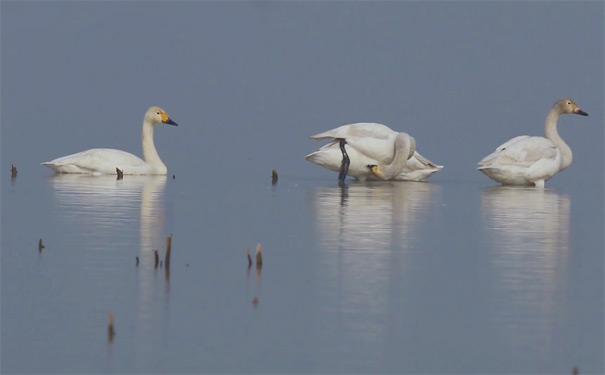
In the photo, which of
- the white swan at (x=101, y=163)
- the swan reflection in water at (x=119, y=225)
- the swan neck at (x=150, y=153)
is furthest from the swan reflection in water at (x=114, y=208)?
the swan neck at (x=150, y=153)

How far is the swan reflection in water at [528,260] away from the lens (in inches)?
362

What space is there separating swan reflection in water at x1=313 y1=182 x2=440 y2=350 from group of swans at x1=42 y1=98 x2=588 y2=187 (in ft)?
4.71

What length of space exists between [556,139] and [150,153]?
713 centimetres

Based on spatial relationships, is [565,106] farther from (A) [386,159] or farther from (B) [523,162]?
(A) [386,159]

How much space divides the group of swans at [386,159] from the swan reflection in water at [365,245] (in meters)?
1.44

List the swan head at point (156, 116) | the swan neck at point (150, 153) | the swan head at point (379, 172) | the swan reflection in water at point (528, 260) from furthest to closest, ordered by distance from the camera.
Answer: the swan head at point (156, 116)
the swan neck at point (150, 153)
the swan head at point (379, 172)
the swan reflection in water at point (528, 260)

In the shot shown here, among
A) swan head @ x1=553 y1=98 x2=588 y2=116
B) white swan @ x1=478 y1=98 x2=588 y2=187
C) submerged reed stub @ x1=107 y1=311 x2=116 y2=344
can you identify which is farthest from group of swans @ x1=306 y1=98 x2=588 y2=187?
submerged reed stub @ x1=107 y1=311 x2=116 y2=344

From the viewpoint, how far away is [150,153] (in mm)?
25500

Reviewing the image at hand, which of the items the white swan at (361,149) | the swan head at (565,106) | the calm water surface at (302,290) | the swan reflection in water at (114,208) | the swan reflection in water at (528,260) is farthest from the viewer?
the swan head at (565,106)

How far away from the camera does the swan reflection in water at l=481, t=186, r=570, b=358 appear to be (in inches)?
362

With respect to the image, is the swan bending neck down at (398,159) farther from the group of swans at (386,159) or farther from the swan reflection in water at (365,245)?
the swan reflection in water at (365,245)

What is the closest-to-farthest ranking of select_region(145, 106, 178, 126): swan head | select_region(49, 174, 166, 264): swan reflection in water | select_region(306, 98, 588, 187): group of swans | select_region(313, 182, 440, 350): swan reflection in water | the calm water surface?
the calm water surface → select_region(313, 182, 440, 350): swan reflection in water → select_region(49, 174, 166, 264): swan reflection in water → select_region(306, 98, 588, 187): group of swans → select_region(145, 106, 178, 126): swan head

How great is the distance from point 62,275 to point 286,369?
3.29 metres

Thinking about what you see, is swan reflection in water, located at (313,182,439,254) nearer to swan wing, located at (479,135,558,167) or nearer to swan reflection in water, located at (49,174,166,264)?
swan wing, located at (479,135,558,167)
